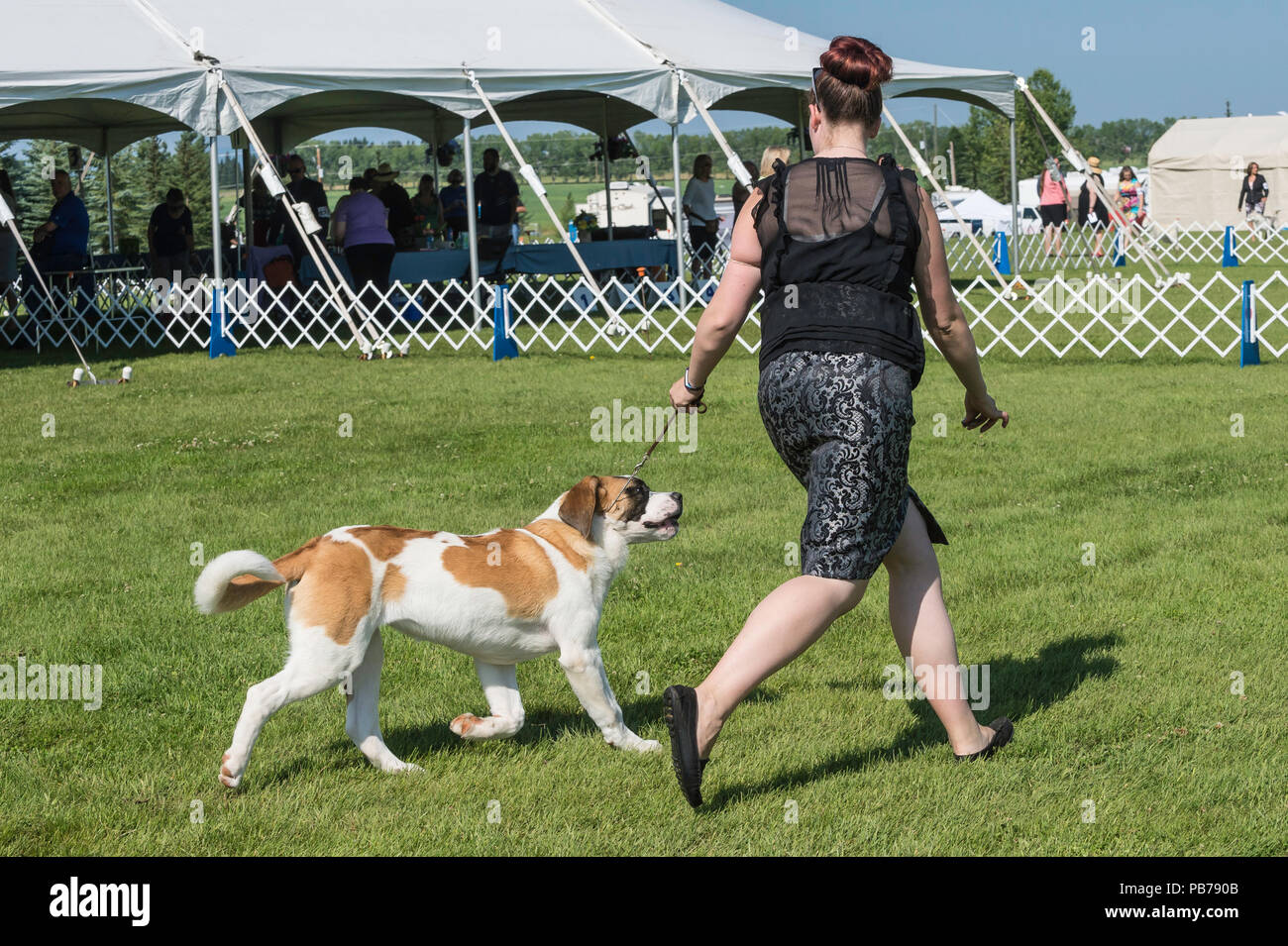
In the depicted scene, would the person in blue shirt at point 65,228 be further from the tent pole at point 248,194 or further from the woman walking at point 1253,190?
the woman walking at point 1253,190

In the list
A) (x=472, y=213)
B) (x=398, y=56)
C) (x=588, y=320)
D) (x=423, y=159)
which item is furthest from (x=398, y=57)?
(x=423, y=159)

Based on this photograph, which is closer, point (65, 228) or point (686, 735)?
point (686, 735)

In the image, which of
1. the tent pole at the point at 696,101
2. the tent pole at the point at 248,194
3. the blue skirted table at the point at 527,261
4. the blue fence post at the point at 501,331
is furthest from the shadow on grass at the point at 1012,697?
the tent pole at the point at 248,194

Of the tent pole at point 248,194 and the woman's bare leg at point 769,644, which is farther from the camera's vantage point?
the tent pole at point 248,194

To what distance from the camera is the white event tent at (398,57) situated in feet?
48.6

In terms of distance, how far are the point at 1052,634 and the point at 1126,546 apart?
56.7 inches

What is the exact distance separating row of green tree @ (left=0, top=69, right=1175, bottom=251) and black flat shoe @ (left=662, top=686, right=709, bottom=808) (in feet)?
66.8

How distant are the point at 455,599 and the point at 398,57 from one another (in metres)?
13.5

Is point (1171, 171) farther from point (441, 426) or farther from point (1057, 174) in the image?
point (441, 426)

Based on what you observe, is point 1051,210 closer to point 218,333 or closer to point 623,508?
point 218,333

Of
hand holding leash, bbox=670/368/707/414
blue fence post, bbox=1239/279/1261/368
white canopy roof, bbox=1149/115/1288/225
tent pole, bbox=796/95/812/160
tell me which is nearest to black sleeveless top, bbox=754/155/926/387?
hand holding leash, bbox=670/368/707/414

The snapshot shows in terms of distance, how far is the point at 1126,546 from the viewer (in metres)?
6.51

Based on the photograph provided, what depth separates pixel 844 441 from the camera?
3555mm

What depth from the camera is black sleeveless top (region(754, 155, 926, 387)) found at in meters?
3.51
